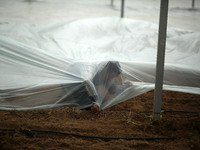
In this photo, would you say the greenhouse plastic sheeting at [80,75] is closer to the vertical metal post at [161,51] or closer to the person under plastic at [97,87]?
the person under plastic at [97,87]

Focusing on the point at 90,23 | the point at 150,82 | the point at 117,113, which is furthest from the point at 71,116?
the point at 90,23

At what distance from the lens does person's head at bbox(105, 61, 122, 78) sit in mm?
2219

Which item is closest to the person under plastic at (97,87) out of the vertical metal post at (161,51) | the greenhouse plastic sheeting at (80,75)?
the greenhouse plastic sheeting at (80,75)

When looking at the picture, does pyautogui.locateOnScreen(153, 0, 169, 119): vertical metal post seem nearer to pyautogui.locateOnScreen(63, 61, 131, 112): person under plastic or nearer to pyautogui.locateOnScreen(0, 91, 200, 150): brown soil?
pyautogui.locateOnScreen(0, 91, 200, 150): brown soil

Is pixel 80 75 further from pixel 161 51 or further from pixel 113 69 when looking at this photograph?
pixel 161 51

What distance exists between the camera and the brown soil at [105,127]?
1.54 meters

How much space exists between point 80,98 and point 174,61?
3.40 ft

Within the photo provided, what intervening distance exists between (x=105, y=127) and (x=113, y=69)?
0.58 meters

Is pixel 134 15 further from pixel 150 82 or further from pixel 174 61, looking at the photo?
pixel 150 82

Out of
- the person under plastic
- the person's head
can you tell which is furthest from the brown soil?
the person's head

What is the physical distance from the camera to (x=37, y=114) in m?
1.97

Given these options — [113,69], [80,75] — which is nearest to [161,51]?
[113,69]

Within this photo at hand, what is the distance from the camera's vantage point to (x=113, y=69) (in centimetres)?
222

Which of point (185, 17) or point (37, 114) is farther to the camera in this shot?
point (185, 17)
